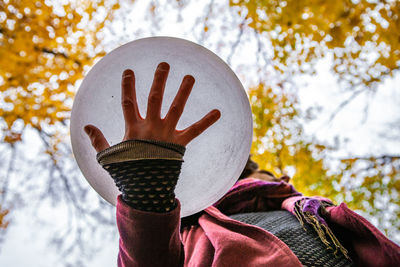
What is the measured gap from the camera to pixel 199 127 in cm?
67

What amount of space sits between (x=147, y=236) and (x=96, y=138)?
0.91ft

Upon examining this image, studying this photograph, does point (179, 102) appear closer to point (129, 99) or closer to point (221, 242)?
point (129, 99)

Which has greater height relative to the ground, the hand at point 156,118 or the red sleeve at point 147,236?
the hand at point 156,118

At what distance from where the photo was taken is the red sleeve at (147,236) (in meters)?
0.61

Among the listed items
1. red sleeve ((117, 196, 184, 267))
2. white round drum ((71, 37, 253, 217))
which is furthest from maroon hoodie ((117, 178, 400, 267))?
white round drum ((71, 37, 253, 217))

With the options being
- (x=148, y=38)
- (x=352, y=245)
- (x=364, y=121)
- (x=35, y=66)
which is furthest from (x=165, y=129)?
(x=364, y=121)

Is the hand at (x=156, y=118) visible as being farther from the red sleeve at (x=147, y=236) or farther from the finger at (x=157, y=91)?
the red sleeve at (x=147, y=236)

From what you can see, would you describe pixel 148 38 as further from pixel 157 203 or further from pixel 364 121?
pixel 364 121

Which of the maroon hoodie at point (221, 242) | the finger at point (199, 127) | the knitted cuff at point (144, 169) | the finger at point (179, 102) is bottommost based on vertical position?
the maroon hoodie at point (221, 242)

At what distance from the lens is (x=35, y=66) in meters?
2.52

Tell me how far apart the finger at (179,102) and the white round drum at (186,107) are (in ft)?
0.11

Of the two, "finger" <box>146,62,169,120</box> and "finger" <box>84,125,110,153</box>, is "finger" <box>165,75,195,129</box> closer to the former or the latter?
"finger" <box>146,62,169,120</box>

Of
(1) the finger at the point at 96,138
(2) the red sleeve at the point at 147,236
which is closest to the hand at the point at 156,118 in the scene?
(1) the finger at the point at 96,138

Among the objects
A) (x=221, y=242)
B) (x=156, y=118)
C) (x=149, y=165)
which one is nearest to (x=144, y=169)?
(x=149, y=165)
